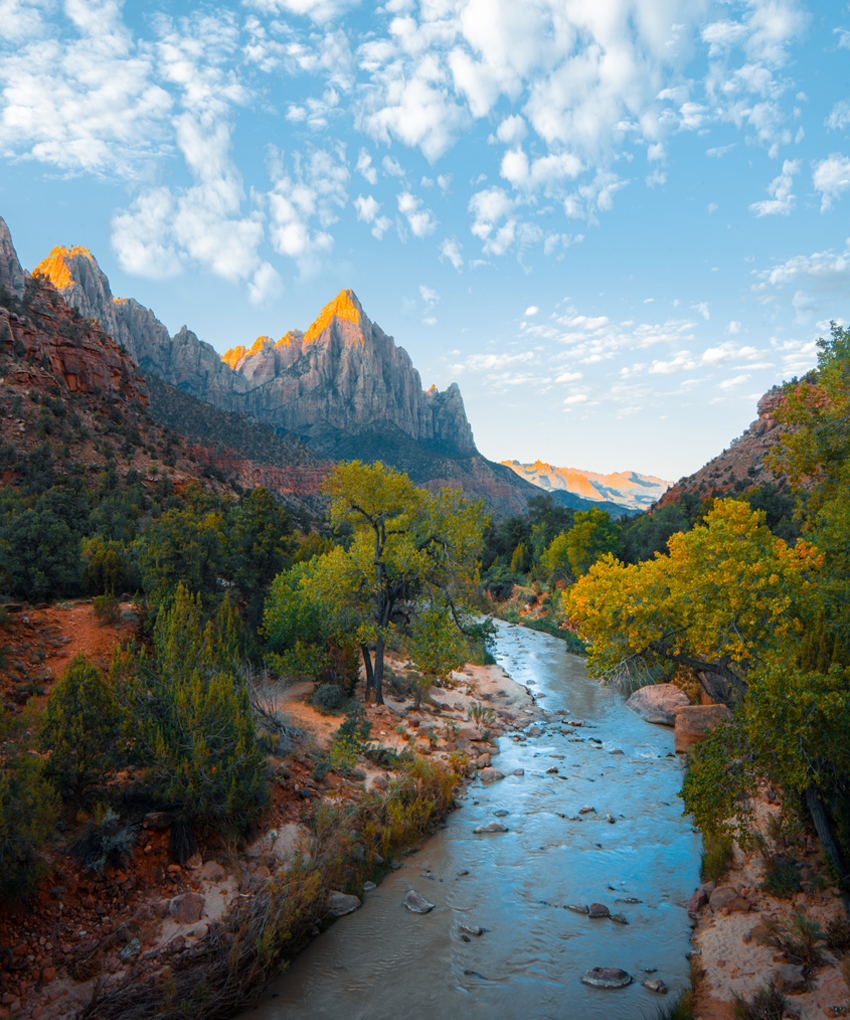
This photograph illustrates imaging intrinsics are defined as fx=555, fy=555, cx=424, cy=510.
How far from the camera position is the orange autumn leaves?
10.5m

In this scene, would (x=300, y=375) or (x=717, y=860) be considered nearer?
(x=717, y=860)

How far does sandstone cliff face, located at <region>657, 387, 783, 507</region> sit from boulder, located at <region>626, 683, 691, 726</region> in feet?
144

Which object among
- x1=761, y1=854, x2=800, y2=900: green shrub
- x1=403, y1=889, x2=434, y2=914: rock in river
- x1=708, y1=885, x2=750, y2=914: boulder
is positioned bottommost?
x1=403, y1=889, x2=434, y2=914: rock in river

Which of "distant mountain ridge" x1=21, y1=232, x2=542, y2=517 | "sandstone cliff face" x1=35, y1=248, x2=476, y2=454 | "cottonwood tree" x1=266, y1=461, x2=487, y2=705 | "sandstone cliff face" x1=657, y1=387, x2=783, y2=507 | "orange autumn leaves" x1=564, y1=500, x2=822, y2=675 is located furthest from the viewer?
"sandstone cliff face" x1=35, y1=248, x2=476, y2=454

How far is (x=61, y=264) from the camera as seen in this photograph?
124m

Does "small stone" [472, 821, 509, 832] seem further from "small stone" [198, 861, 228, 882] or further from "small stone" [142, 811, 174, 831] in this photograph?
"small stone" [142, 811, 174, 831]

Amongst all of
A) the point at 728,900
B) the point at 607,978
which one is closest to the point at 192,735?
the point at 607,978

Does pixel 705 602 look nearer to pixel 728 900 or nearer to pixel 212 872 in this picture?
pixel 728 900

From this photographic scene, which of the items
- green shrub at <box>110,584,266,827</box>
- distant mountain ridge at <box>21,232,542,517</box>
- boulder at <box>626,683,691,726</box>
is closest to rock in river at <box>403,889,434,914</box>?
green shrub at <box>110,584,266,827</box>

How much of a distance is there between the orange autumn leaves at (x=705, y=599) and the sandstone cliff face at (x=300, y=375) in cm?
15337

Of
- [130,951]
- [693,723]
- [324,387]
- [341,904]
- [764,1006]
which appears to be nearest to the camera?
[764,1006]

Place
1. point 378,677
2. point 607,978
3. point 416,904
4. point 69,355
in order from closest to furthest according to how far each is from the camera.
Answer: point 607,978, point 416,904, point 378,677, point 69,355

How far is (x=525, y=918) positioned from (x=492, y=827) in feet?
10.4

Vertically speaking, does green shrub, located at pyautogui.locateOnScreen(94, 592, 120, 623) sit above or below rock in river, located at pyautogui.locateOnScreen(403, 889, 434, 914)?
above
